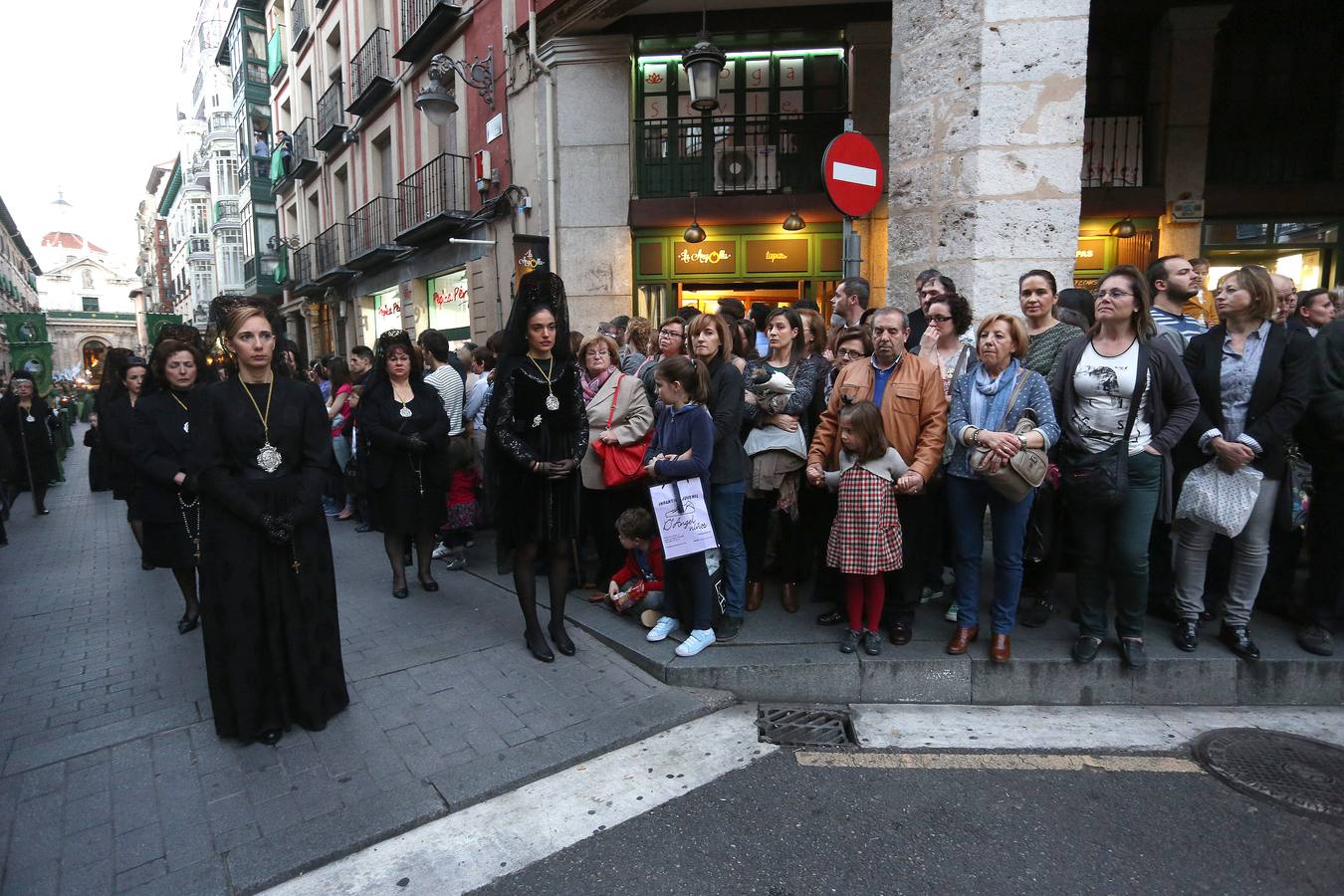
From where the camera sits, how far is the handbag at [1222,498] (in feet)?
13.1

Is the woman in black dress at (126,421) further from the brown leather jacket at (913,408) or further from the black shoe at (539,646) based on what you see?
the brown leather jacket at (913,408)

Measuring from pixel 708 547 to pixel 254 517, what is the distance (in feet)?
7.53

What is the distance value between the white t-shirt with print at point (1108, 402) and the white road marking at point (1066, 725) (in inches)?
55.1

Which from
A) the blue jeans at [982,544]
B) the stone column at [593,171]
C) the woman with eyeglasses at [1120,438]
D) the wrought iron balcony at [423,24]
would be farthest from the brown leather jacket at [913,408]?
the wrought iron balcony at [423,24]

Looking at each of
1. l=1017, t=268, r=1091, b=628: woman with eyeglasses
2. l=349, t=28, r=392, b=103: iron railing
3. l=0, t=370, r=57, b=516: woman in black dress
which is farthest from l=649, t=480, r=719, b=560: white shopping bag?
l=349, t=28, r=392, b=103: iron railing

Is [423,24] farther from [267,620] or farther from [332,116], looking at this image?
[267,620]

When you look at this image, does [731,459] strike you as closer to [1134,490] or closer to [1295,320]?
[1134,490]

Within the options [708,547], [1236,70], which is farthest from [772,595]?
[1236,70]

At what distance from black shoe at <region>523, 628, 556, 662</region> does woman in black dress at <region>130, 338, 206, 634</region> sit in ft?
8.11

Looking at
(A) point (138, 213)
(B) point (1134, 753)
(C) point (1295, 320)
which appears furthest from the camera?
(A) point (138, 213)

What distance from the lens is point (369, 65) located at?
18125 mm

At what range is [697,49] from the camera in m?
9.14

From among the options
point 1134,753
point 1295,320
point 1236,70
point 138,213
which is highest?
point 138,213

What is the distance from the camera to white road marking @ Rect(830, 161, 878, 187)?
5.29 meters
